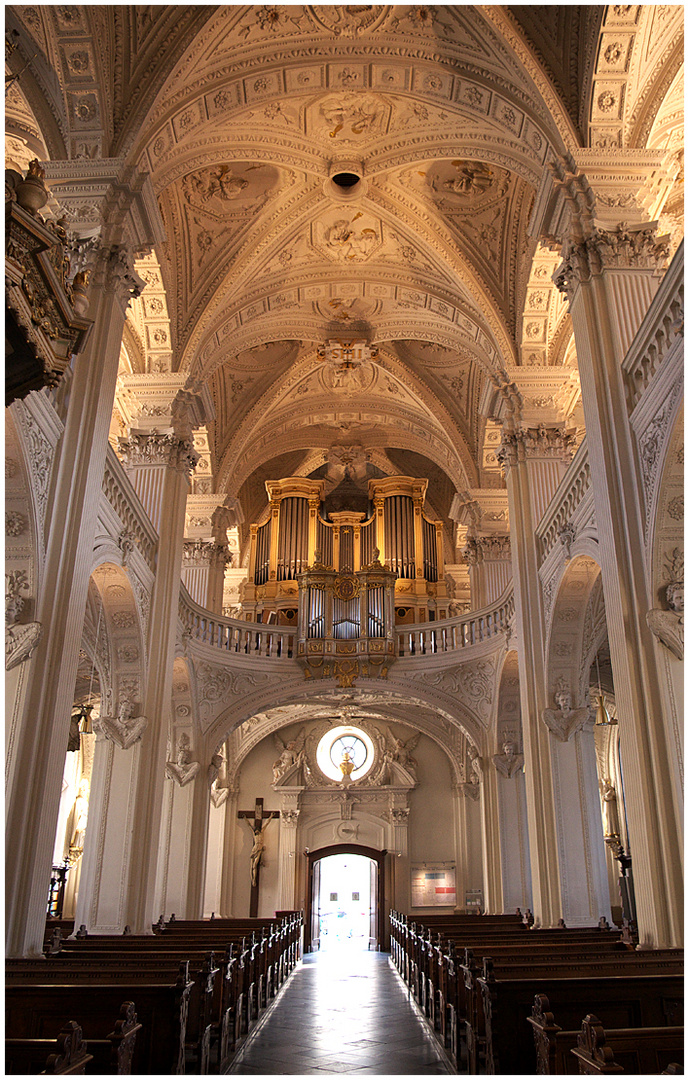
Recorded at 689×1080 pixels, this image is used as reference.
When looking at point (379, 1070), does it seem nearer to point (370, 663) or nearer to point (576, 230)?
point (576, 230)

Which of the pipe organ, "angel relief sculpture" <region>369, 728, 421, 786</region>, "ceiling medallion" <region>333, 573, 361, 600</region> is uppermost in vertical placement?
the pipe organ

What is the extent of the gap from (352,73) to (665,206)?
5692mm

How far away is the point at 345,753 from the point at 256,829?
11.1 feet

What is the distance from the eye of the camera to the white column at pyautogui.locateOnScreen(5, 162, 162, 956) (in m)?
8.02

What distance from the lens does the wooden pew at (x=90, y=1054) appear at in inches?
168

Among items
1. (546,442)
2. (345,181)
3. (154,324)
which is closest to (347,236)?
(345,181)

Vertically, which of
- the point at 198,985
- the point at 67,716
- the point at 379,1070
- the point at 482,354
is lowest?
the point at 379,1070

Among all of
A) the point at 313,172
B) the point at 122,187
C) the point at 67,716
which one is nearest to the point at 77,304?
the point at 67,716

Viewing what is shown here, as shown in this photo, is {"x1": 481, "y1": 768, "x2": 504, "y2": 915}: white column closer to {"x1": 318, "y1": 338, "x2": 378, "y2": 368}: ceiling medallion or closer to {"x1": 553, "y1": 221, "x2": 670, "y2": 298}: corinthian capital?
{"x1": 318, "y1": 338, "x2": 378, "y2": 368}: ceiling medallion

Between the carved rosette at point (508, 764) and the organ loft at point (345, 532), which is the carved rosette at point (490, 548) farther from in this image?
the carved rosette at point (508, 764)

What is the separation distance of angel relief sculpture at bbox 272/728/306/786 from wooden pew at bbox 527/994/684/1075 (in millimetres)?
19774

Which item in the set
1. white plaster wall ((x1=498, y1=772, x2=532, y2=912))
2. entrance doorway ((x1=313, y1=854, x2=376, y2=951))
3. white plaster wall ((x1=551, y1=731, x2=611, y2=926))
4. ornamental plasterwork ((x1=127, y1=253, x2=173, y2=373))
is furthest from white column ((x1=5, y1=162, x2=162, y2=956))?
entrance doorway ((x1=313, y1=854, x2=376, y2=951))

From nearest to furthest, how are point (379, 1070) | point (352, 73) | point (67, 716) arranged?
point (379, 1070) < point (67, 716) < point (352, 73)

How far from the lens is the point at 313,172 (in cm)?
1459
